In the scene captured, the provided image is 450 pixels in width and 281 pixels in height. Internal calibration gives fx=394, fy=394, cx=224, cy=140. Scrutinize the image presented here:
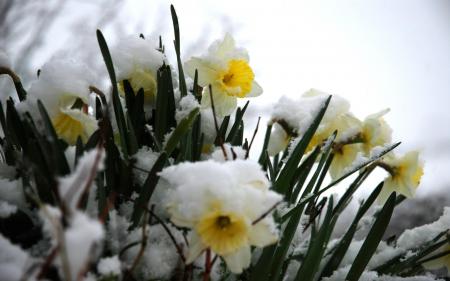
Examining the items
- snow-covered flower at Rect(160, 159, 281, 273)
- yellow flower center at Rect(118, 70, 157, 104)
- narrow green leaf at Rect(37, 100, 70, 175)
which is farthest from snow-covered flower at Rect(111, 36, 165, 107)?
snow-covered flower at Rect(160, 159, 281, 273)

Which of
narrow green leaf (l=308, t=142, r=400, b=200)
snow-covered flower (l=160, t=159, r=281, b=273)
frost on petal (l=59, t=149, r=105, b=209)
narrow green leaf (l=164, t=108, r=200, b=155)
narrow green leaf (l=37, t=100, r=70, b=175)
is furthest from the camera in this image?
narrow green leaf (l=308, t=142, r=400, b=200)

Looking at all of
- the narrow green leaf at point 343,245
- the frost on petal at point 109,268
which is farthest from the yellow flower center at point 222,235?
the narrow green leaf at point 343,245

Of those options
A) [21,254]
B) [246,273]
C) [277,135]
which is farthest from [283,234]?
[21,254]

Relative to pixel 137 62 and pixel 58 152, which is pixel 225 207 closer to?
pixel 58 152

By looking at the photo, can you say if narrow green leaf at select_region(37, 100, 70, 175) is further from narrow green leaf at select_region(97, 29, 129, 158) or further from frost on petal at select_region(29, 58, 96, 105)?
narrow green leaf at select_region(97, 29, 129, 158)

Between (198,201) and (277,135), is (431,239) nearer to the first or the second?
(277,135)

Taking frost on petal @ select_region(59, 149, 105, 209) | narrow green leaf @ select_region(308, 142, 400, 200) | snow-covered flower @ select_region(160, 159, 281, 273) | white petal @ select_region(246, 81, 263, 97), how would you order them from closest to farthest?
frost on petal @ select_region(59, 149, 105, 209) < snow-covered flower @ select_region(160, 159, 281, 273) < narrow green leaf @ select_region(308, 142, 400, 200) < white petal @ select_region(246, 81, 263, 97)
